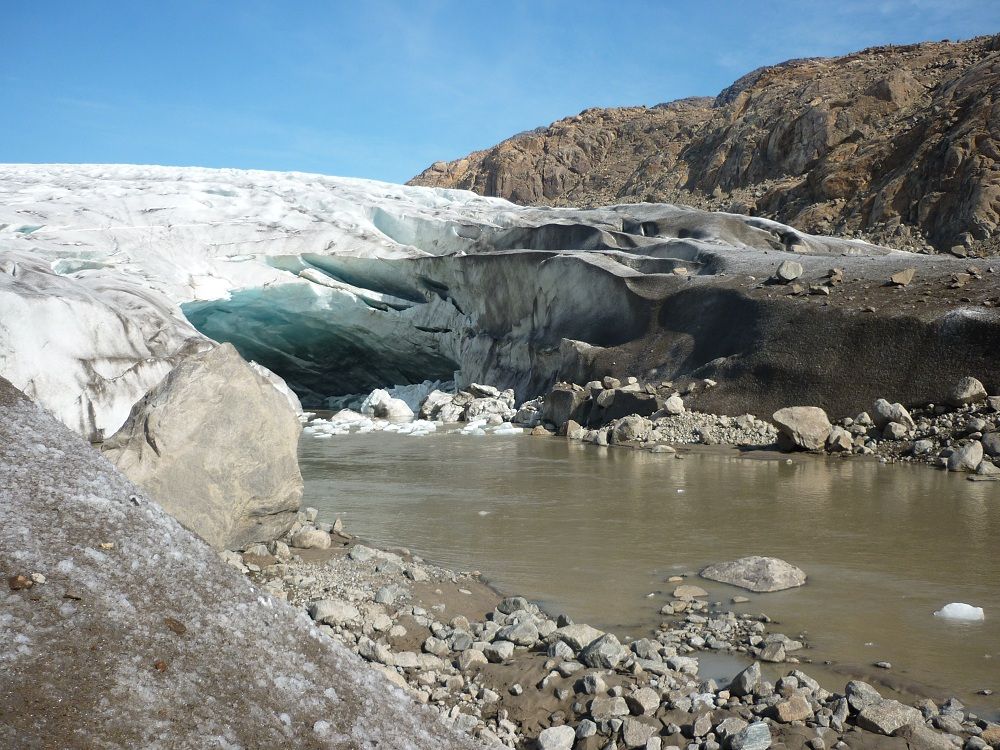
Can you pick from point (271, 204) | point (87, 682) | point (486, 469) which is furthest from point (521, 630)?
point (271, 204)

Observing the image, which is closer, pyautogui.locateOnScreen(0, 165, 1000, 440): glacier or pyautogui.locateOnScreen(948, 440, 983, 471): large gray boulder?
pyautogui.locateOnScreen(948, 440, 983, 471): large gray boulder

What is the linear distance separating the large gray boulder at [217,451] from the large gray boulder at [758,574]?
2.62 m

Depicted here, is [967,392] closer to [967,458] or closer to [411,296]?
[967,458]

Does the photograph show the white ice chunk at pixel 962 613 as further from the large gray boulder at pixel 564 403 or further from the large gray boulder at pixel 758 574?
the large gray boulder at pixel 564 403

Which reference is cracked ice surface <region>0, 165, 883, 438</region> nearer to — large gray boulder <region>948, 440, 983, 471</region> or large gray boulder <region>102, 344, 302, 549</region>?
large gray boulder <region>948, 440, 983, 471</region>

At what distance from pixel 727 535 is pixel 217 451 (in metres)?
3.62

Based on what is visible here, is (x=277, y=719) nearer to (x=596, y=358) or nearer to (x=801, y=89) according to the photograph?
(x=596, y=358)

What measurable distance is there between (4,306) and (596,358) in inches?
376

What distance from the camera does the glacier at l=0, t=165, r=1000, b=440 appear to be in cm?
1155

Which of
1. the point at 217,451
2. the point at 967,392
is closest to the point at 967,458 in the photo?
the point at 967,392

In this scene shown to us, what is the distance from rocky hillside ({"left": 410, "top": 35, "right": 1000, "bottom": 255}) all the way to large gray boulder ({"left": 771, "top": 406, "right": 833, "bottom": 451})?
984 cm

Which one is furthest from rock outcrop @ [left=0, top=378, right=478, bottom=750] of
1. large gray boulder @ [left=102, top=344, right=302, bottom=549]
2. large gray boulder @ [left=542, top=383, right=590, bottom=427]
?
large gray boulder @ [left=542, top=383, right=590, bottom=427]

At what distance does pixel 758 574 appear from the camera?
483 cm

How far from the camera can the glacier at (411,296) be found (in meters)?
11.5
